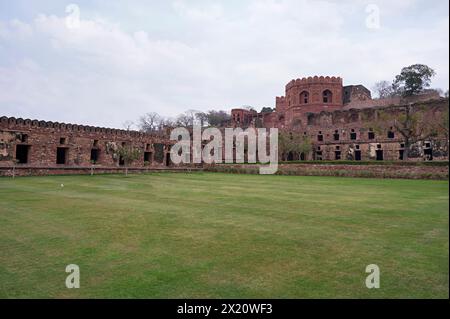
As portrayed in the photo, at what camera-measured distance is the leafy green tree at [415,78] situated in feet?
143

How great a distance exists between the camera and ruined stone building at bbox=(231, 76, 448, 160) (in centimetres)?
3584

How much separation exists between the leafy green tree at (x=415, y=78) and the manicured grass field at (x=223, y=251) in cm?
4269

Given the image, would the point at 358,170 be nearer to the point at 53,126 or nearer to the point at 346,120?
the point at 346,120

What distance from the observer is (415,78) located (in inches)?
1740

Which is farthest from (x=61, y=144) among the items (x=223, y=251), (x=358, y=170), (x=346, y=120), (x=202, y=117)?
(x=202, y=117)

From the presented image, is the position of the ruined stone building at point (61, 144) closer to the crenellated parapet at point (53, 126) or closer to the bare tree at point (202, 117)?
the crenellated parapet at point (53, 126)

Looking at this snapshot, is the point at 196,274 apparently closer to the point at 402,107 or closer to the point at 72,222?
the point at 72,222

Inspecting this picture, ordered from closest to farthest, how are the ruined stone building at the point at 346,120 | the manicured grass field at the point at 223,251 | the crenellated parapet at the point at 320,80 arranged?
the manicured grass field at the point at 223,251
the ruined stone building at the point at 346,120
the crenellated parapet at the point at 320,80

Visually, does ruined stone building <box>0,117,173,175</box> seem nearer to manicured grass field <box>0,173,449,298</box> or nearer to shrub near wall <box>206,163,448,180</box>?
shrub near wall <box>206,163,448,180</box>

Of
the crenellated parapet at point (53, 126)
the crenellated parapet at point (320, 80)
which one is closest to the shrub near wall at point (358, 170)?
the crenellated parapet at point (53, 126)

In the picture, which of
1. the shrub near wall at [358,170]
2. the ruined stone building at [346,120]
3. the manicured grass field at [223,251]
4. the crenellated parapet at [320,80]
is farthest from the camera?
the crenellated parapet at [320,80]

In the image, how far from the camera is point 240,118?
63.9 meters

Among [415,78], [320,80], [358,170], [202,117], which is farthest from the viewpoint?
[202,117]

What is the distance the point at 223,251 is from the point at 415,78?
48273 mm
